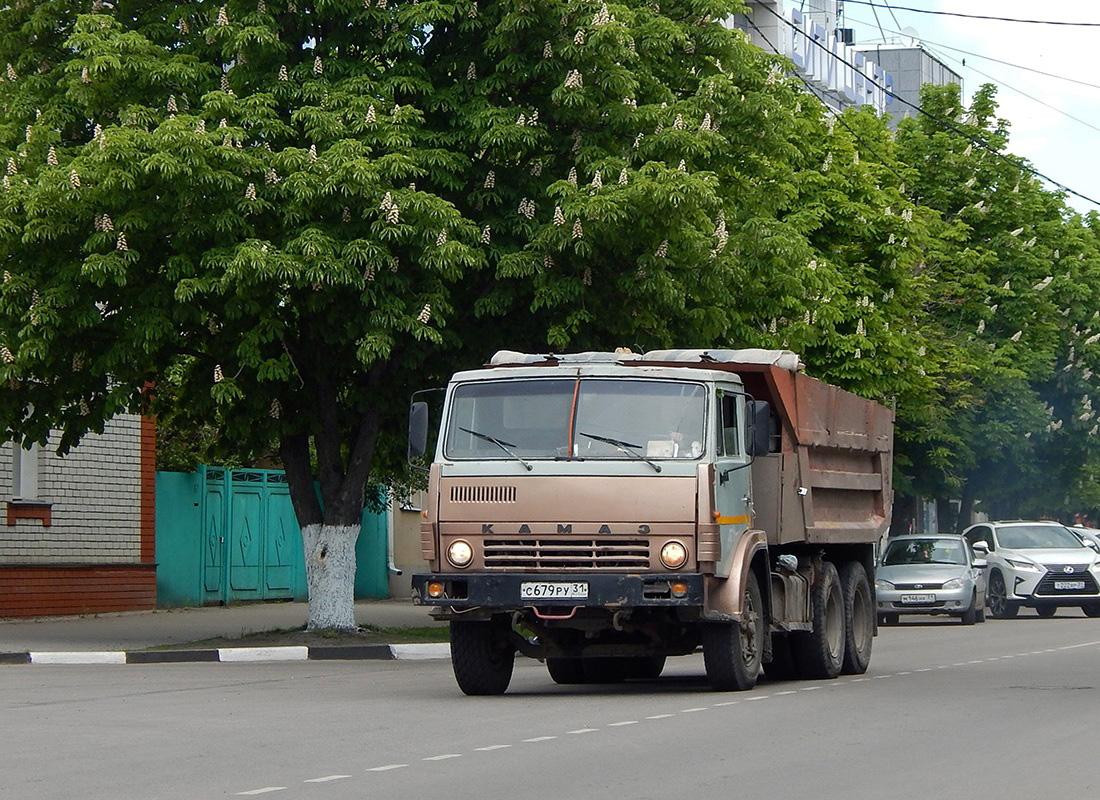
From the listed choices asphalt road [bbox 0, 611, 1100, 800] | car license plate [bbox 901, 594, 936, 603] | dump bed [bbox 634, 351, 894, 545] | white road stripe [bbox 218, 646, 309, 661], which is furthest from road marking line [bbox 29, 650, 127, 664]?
car license plate [bbox 901, 594, 936, 603]

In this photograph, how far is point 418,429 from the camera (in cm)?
1503

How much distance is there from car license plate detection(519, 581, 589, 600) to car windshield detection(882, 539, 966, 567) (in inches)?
722

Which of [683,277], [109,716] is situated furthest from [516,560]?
[683,277]

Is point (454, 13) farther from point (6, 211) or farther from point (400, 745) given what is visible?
point (400, 745)

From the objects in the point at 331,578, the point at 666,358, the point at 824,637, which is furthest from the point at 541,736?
the point at 331,578

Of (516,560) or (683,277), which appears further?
(683,277)

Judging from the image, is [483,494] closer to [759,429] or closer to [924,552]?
[759,429]

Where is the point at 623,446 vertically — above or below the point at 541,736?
above

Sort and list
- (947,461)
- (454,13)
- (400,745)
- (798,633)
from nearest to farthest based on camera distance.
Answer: (400,745) → (798,633) → (454,13) → (947,461)

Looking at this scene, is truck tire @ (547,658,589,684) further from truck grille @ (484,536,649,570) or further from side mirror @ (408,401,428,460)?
side mirror @ (408,401,428,460)

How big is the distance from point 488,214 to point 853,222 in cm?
1524

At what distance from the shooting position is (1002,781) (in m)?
9.61

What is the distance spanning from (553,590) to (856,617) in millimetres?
5045

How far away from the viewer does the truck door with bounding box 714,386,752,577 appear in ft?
48.1
